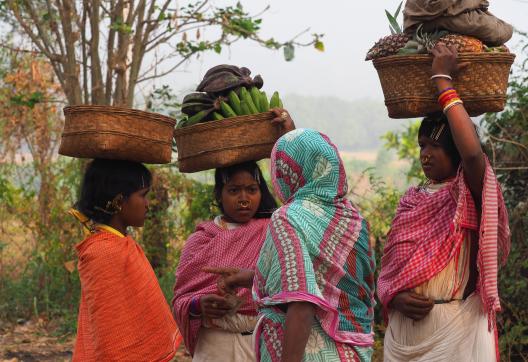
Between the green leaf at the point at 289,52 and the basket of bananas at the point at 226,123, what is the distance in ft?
14.0

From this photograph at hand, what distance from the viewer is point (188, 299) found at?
4617 mm

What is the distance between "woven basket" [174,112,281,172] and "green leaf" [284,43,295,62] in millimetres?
4639

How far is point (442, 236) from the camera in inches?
166

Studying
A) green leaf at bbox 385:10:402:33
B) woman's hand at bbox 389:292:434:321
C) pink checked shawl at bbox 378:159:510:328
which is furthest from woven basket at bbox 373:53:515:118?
woman's hand at bbox 389:292:434:321

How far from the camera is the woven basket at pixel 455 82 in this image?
4.05 meters

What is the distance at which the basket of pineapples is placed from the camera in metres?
4.06

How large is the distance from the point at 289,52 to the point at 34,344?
151 inches

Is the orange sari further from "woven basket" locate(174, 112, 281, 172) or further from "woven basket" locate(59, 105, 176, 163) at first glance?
"woven basket" locate(174, 112, 281, 172)

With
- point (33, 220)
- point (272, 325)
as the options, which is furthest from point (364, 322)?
point (33, 220)

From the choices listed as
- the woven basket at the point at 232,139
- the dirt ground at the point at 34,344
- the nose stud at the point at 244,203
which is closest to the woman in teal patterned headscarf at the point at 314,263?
the woven basket at the point at 232,139

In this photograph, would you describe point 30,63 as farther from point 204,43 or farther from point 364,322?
point 364,322

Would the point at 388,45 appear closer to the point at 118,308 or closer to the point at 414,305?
the point at 414,305

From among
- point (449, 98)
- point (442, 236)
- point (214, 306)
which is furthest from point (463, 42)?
point (214, 306)

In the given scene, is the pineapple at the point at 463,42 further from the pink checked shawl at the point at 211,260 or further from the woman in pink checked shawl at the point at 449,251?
the pink checked shawl at the point at 211,260
